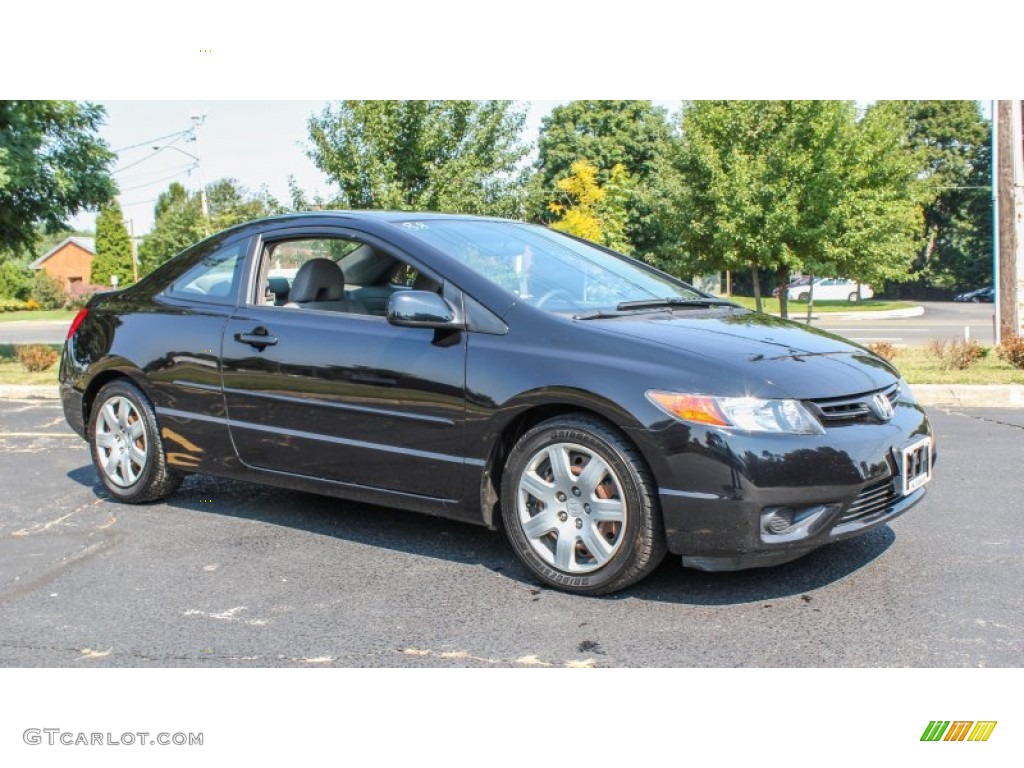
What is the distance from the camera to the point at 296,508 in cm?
577

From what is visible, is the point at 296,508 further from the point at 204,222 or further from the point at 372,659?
the point at 204,222

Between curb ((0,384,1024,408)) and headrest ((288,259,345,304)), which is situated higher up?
headrest ((288,259,345,304))

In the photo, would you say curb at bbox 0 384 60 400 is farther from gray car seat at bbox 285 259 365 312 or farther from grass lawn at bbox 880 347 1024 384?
grass lawn at bbox 880 347 1024 384

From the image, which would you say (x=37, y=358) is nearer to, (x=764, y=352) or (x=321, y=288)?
(x=321, y=288)

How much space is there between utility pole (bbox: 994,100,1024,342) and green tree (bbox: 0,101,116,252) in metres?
13.5

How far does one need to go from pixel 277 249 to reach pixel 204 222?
3073cm

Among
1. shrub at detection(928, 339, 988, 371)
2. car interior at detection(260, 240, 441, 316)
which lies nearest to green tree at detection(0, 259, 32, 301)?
shrub at detection(928, 339, 988, 371)

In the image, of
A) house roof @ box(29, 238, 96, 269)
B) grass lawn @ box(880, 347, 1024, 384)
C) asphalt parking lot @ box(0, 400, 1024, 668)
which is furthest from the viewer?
house roof @ box(29, 238, 96, 269)

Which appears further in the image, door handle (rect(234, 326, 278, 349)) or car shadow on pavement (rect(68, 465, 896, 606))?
door handle (rect(234, 326, 278, 349))

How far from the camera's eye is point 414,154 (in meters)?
18.1

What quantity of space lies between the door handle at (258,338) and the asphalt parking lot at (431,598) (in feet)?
3.20

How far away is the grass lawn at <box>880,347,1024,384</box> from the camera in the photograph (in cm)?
1031
